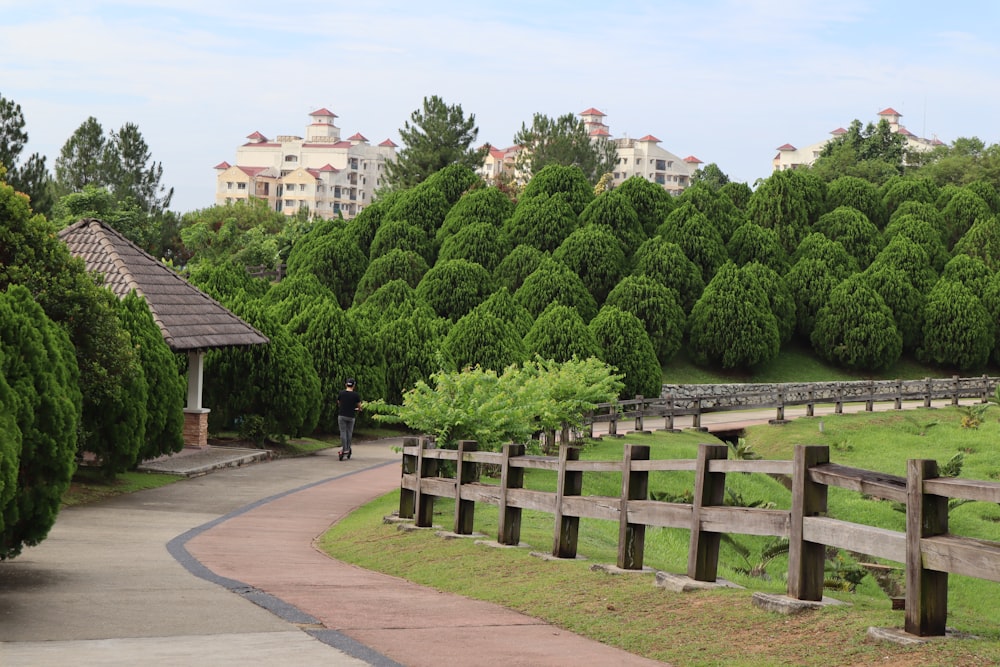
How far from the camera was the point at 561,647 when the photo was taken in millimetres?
8016

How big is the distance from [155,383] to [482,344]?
48.5 ft

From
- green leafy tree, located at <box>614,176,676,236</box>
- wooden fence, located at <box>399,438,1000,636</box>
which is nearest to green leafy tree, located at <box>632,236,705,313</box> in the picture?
green leafy tree, located at <box>614,176,676,236</box>

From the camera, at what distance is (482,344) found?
1394 inches

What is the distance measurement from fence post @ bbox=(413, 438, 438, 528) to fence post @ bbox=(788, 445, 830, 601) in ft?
23.6

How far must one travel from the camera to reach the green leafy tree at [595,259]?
167ft

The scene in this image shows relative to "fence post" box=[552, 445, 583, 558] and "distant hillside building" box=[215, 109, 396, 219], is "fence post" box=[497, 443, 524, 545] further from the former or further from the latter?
"distant hillside building" box=[215, 109, 396, 219]

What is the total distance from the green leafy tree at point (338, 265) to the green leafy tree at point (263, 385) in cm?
2437

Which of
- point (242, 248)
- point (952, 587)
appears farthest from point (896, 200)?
point (952, 587)

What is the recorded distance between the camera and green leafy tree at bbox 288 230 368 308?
53.6 m

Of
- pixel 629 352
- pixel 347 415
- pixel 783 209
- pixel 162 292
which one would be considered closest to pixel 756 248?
pixel 783 209

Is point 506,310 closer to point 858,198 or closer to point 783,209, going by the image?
point 783,209

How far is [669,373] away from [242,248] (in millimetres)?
25964

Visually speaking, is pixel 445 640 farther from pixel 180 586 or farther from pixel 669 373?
pixel 669 373

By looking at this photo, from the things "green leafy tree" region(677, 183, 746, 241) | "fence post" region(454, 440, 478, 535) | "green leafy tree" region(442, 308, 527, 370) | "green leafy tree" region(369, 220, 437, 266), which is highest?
"green leafy tree" region(677, 183, 746, 241)
